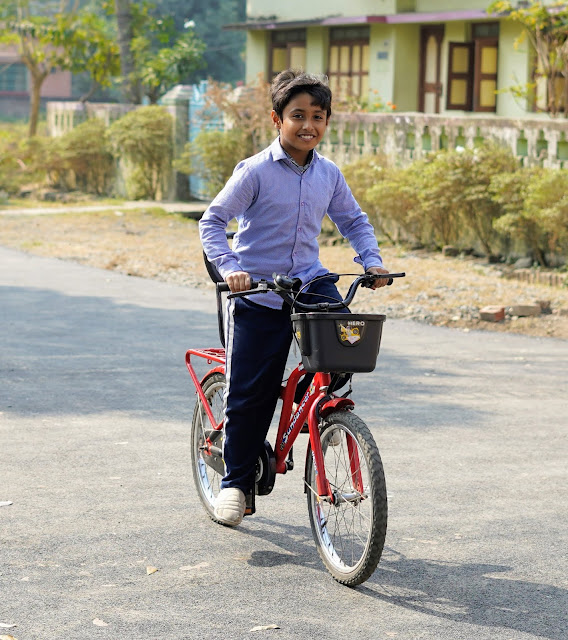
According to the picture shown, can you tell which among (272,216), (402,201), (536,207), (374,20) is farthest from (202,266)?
(374,20)

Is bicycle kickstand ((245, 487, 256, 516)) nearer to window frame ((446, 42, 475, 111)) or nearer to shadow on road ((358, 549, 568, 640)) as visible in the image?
shadow on road ((358, 549, 568, 640))

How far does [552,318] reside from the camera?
448 inches

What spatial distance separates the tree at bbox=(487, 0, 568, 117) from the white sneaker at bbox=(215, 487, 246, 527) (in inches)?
637

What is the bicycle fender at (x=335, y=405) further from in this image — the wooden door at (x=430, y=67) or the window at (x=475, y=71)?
the wooden door at (x=430, y=67)

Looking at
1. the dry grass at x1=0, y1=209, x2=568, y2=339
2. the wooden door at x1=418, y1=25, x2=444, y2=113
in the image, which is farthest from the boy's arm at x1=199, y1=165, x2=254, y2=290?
the wooden door at x1=418, y1=25, x2=444, y2=113

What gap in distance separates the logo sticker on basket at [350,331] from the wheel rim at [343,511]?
1.22 feet

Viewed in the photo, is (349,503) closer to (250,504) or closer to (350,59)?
(250,504)

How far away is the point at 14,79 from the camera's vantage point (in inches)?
2670

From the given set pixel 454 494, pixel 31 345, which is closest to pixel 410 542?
pixel 454 494

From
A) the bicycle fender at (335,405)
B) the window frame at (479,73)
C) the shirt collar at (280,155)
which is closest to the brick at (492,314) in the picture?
the shirt collar at (280,155)

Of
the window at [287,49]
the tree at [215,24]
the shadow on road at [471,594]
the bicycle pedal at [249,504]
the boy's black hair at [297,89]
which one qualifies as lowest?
the shadow on road at [471,594]

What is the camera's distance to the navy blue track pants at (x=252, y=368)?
489 cm

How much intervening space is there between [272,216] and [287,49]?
25638 mm

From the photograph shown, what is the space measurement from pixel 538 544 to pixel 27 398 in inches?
154
